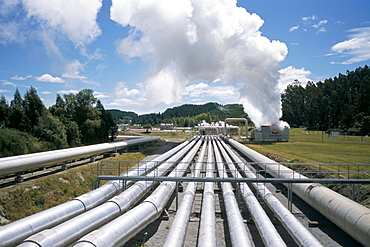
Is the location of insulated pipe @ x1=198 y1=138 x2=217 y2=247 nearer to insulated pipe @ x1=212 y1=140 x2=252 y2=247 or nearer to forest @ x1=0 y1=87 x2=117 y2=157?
insulated pipe @ x1=212 y1=140 x2=252 y2=247

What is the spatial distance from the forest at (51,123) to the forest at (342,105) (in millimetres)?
69840

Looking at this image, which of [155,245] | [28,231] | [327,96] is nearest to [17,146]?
[28,231]

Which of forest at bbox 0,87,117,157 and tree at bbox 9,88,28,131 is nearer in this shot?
forest at bbox 0,87,117,157

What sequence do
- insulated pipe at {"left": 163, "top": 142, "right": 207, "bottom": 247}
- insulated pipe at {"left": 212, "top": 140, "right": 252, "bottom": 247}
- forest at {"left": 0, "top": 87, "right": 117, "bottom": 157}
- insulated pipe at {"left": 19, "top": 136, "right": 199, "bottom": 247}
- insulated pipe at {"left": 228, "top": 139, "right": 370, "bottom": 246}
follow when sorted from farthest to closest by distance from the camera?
1. forest at {"left": 0, "top": 87, "right": 117, "bottom": 157}
2. insulated pipe at {"left": 228, "top": 139, "right": 370, "bottom": 246}
3. insulated pipe at {"left": 212, "top": 140, "right": 252, "bottom": 247}
4. insulated pipe at {"left": 163, "top": 142, "right": 207, "bottom": 247}
5. insulated pipe at {"left": 19, "top": 136, "right": 199, "bottom": 247}

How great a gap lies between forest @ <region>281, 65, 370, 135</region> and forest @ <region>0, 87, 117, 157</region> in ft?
229

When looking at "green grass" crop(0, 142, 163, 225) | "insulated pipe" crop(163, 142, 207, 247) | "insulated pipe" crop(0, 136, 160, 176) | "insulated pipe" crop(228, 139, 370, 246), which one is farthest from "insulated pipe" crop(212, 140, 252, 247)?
"insulated pipe" crop(0, 136, 160, 176)

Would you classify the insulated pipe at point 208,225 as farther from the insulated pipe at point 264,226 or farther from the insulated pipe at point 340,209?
the insulated pipe at point 340,209

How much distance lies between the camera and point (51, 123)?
1781 inches

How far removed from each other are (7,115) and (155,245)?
43.0 meters

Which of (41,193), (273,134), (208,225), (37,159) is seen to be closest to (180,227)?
(208,225)

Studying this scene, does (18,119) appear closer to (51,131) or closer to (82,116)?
(51,131)

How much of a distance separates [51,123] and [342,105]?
371ft

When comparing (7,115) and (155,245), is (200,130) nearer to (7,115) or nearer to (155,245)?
(7,115)

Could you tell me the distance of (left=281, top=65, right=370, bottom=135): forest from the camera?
102681 mm
